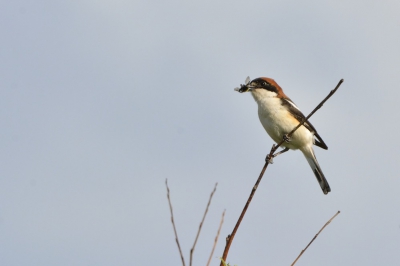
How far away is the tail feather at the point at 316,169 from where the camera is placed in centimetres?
846

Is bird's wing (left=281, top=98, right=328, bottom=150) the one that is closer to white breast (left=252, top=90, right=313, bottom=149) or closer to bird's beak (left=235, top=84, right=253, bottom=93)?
white breast (left=252, top=90, right=313, bottom=149)

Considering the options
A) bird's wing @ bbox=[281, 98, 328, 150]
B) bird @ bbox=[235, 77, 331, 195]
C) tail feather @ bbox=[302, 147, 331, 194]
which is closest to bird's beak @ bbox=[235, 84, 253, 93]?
bird @ bbox=[235, 77, 331, 195]

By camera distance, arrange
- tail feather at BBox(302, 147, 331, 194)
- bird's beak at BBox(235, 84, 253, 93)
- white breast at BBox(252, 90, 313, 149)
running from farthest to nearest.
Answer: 1. tail feather at BBox(302, 147, 331, 194)
2. bird's beak at BBox(235, 84, 253, 93)
3. white breast at BBox(252, 90, 313, 149)

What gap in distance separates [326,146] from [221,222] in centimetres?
649

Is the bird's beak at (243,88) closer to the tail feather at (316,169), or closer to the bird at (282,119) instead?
the bird at (282,119)

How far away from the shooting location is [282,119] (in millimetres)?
8055

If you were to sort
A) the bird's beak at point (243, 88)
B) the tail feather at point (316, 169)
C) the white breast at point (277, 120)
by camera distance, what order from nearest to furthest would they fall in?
the white breast at point (277, 120), the bird's beak at point (243, 88), the tail feather at point (316, 169)

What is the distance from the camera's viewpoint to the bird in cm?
807

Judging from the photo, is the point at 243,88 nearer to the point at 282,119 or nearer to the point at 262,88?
the point at 262,88

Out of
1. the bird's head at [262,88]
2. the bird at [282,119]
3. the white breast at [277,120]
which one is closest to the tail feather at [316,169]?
the bird at [282,119]

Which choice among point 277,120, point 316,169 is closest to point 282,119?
point 277,120

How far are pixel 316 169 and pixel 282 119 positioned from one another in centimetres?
128

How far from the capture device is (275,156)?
6688 millimetres

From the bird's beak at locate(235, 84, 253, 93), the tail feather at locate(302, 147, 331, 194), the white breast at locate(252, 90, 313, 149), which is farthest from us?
the tail feather at locate(302, 147, 331, 194)
